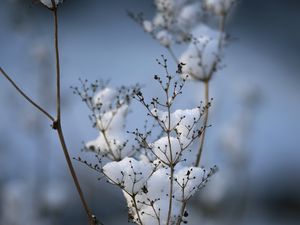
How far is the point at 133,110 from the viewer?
6094 millimetres

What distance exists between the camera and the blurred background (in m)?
5.52

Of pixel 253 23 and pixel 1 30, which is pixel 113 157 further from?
pixel 253 23

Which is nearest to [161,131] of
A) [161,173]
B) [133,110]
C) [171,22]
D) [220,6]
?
[161,173]

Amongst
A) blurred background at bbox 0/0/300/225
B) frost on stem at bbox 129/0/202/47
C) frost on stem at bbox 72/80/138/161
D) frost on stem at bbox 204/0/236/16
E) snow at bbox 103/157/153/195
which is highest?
blurred background at bbox 0/0/300/225

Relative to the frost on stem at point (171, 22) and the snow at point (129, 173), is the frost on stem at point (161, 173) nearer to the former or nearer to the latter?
the snow at point (129, 173)

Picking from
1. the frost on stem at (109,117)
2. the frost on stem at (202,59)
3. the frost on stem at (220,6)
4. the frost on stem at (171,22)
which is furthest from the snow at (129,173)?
the frost on stem at (220,6)

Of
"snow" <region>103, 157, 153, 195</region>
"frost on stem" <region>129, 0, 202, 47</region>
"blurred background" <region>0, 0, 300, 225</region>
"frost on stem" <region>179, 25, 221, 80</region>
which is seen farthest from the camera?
"blurred background" <region>0, 0, 300, 225</region>

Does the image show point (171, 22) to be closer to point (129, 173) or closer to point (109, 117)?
point (109, 117)

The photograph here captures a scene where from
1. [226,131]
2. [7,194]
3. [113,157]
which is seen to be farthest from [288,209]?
[113,157]

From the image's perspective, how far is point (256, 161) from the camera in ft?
30.3

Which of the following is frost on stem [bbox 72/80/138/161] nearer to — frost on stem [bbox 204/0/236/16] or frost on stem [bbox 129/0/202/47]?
frost on stem [bbox 129/0/202/47]

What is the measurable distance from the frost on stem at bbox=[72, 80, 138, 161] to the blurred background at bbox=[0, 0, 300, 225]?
0.46 meters

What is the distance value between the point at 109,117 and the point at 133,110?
351 centimetres

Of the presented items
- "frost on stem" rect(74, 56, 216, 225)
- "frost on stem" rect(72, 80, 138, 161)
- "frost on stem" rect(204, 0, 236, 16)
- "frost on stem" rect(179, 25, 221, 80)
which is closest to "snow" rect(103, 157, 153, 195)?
"frost on stem" rect(74, 56, 216, 225)
